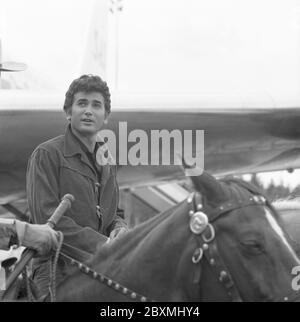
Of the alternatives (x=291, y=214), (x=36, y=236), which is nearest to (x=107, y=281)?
(x=36, y=236)

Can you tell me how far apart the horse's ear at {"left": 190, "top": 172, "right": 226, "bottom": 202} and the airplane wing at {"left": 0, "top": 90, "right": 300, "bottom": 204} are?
Answer: 314cm

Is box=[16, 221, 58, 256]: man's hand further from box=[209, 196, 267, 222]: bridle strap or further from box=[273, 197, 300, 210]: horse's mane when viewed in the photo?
box=[273, 197, 300, 210]: horse's mane

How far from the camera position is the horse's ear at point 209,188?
122 cm

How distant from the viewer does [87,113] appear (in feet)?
5.98

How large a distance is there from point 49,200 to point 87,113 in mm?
343

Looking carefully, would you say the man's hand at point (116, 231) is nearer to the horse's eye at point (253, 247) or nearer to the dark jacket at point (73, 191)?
the dark jacket at point (73, 191)

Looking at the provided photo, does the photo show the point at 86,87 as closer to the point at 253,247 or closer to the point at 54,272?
the point at 54,272

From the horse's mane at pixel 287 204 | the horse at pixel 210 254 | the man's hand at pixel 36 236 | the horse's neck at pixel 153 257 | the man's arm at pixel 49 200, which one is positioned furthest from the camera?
the horse's mane at pixel 287 204

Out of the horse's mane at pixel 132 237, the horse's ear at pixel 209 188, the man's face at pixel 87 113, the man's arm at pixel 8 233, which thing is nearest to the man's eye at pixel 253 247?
the horse's ear at pixel 209 188

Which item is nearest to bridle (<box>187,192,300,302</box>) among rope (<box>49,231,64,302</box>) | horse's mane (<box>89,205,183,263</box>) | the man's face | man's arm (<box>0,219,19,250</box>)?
horse's mane (<box>89,205,183,263</box>)

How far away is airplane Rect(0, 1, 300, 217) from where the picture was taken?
4.34 m

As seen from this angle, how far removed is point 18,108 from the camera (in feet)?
14.3

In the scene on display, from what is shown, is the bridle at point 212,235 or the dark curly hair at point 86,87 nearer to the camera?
the bridle at point 212,235

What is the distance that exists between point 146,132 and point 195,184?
3275 mm
